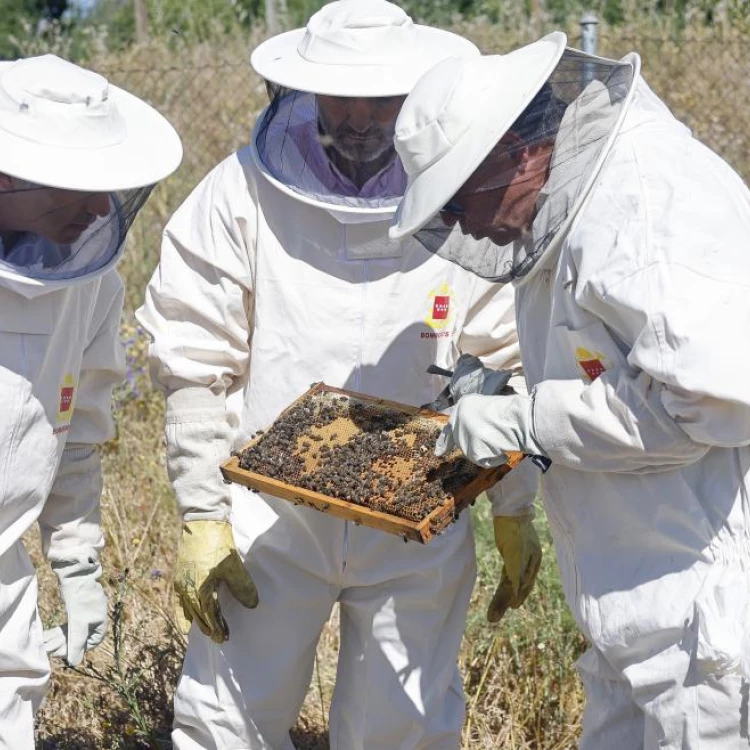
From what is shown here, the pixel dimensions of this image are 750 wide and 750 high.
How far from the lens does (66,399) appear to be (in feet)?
9.93

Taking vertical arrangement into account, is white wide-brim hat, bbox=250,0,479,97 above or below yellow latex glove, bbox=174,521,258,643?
above

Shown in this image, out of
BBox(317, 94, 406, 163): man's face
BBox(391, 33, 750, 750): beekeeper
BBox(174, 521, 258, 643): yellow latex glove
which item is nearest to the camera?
BBox(391, 33, 750, 750): beekeeper

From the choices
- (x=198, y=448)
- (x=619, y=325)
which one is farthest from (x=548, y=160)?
(x=198, y=448)

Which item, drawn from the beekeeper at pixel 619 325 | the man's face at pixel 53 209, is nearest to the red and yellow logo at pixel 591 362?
the beekeeper at pixel 619 325

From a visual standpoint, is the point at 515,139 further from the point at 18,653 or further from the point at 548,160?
the point at 18,653

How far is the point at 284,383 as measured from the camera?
3361 millimetres

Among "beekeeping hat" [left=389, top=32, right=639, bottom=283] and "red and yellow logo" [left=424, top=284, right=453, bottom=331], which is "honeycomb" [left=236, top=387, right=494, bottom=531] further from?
"beekeeping hat" [left=389, top=32, right=639, bottom=283]

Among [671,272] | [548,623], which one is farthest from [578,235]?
[548,623]

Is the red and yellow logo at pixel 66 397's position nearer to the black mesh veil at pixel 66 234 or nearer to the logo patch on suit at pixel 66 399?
the logo patch on suit at pixel 66 399

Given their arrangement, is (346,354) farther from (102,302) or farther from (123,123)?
(123,123)

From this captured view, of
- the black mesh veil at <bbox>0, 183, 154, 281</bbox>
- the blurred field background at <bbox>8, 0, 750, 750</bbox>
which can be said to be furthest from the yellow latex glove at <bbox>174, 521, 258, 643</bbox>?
the black mesh veil at <bbox>0, 183, 154, 281</bbox>

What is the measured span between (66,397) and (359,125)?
1.07 meters

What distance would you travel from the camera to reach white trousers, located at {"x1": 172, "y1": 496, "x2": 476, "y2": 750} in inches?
133

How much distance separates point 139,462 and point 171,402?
2.36m
